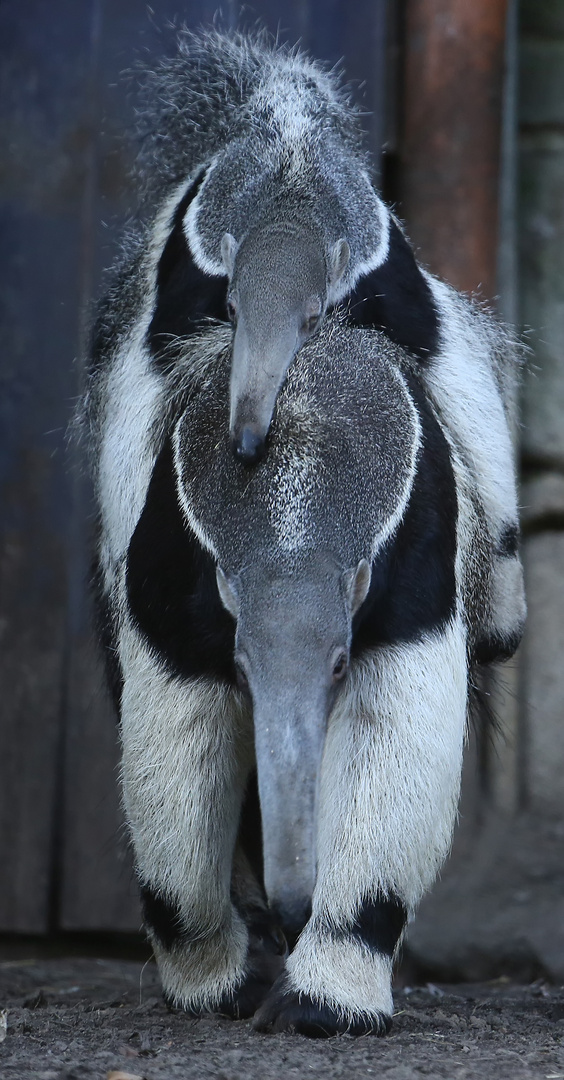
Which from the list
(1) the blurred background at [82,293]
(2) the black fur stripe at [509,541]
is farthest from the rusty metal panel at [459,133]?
(2) the black fur stripe at [509,541]

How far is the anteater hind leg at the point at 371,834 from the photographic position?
3615mm

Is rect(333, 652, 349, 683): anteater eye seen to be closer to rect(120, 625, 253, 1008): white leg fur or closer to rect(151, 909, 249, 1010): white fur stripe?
rect(120, 625, 253, 1008): white leg fur

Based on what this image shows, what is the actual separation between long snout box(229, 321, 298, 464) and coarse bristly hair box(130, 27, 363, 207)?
140cm

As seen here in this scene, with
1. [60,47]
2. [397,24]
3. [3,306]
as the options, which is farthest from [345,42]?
[3,306]

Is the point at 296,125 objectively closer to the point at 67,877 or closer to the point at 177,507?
the point at 177,507

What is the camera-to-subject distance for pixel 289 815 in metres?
2.96

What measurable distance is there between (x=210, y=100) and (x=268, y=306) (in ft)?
7.15

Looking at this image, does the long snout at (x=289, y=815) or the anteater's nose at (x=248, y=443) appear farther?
the anteater's nose at (x=248, y=443)

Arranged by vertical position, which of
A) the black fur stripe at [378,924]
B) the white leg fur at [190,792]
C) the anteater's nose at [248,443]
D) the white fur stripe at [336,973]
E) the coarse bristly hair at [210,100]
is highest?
the coarse bristly hair at [210,100]

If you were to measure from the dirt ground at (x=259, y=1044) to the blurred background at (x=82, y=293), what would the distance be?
214 cm

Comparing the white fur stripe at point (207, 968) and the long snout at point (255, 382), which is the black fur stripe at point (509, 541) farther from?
the white fur stripe at point (207, 968)

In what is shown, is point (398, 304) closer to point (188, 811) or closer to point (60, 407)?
point (188, 811)

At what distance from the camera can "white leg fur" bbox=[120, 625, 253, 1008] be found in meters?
3.82

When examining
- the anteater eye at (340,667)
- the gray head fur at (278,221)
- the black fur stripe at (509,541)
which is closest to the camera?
the anteater eye at (340,667)
